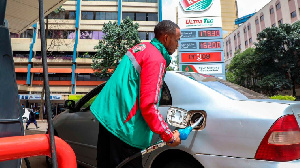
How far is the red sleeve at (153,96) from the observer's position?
154 centimetres

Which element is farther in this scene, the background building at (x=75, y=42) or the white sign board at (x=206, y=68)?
the background building at (x=75, y=42)

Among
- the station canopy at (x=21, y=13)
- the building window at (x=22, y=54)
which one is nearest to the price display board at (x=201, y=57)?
the station canopy at (x=21, y=13)

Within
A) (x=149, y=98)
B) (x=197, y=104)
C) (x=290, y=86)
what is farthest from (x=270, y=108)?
(x=290, y=86)

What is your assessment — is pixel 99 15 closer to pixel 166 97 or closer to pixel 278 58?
pixel 278 58

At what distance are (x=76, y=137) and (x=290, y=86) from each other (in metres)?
32.4

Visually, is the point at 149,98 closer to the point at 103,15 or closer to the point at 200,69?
the point at 200,69

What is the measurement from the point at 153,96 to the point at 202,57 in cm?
1550

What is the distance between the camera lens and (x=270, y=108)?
184cm

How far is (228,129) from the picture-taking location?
6.23 ft

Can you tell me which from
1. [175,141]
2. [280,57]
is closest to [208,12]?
[175,141]

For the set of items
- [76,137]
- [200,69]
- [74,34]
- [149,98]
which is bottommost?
[76,137]

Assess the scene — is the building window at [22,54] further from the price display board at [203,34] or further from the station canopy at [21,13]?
the station canopy at [21,13]

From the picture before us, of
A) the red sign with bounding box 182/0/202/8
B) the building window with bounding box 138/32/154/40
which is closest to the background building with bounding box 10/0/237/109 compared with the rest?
the building window with bounding box 138/32/154/40

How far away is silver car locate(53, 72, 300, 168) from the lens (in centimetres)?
173
